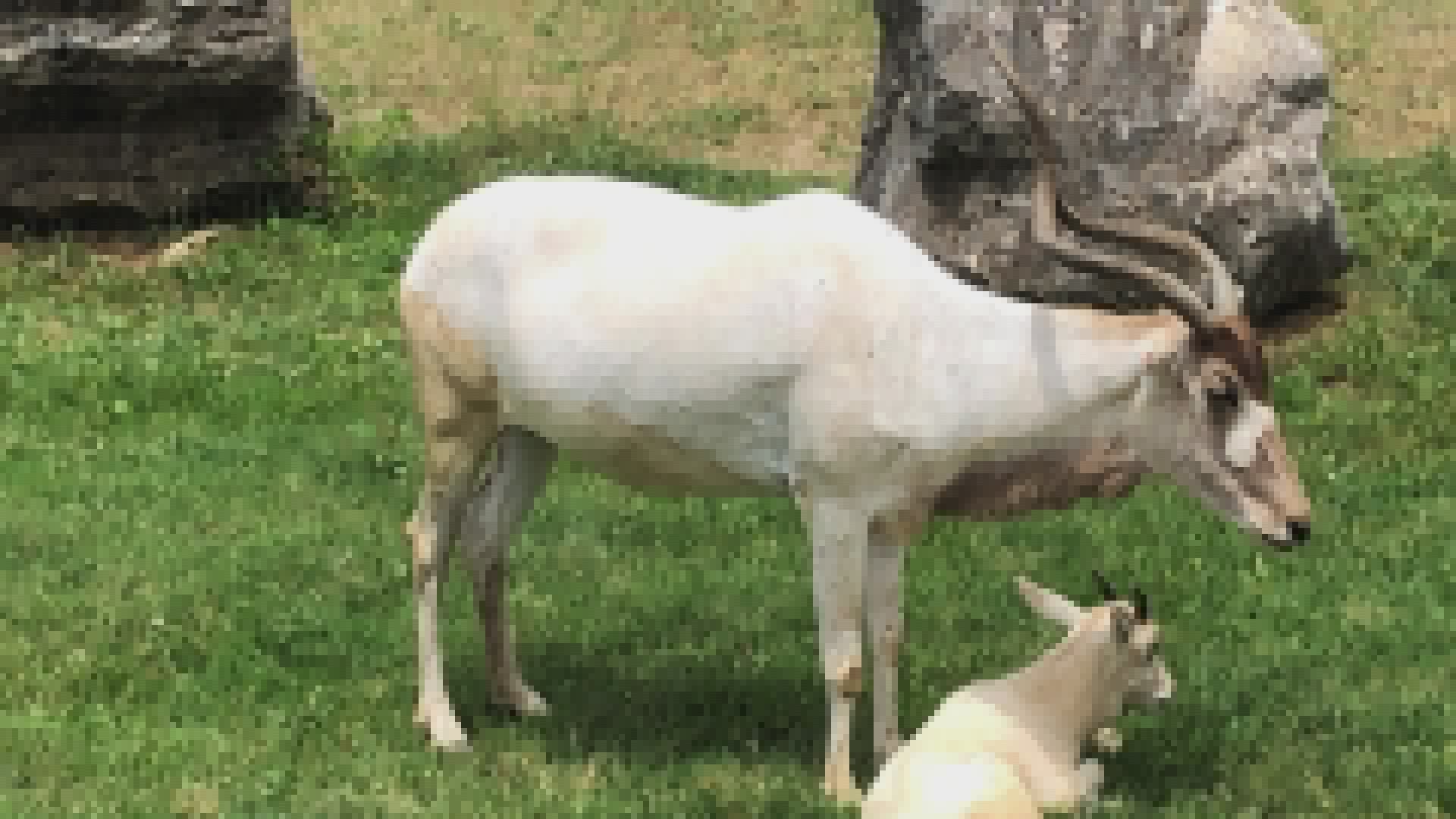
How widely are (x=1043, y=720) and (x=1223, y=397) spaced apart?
97cm

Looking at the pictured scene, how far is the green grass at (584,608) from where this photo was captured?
6.21 metres

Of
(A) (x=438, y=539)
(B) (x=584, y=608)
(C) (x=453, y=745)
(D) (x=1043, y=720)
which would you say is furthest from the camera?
(B) (x=584, y=608)

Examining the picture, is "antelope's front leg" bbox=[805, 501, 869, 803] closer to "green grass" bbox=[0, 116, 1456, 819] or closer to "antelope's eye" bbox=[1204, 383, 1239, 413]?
"green grass" bbox=[0, 116, 1456, 819]

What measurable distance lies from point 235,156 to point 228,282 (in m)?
1.00

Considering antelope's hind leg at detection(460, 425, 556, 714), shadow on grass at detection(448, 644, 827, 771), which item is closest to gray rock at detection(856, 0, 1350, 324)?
shadow on grass at detection(448, 644, 827, 771)

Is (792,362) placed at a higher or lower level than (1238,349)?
lower

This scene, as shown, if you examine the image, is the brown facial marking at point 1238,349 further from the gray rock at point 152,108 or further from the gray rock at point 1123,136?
the gray rock at point 152,108

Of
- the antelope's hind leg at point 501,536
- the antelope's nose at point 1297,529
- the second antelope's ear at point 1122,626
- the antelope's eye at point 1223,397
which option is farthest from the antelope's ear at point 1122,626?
the antelope's hind leg at point 501,536

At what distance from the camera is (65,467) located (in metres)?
9.38

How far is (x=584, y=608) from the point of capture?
7.94 metres

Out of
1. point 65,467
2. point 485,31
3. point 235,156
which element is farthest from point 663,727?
point 485,31

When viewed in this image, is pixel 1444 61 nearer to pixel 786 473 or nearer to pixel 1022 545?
pixel 1022 545

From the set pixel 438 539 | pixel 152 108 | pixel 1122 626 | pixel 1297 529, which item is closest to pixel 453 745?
pixel 438 539

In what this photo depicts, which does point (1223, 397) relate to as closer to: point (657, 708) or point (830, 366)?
point (830, 366)
